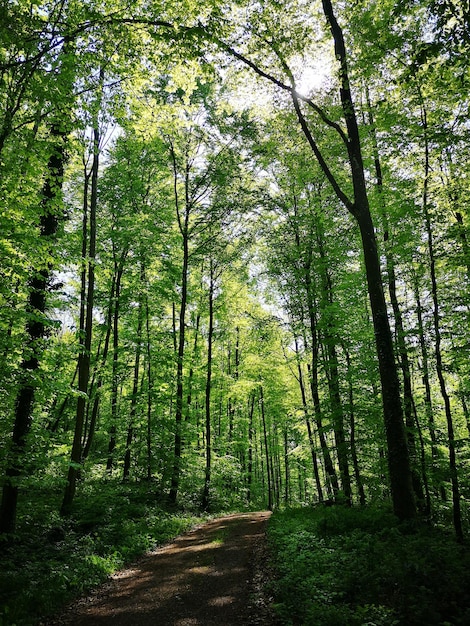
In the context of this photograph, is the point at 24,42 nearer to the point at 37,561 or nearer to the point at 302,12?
the point at 302,12

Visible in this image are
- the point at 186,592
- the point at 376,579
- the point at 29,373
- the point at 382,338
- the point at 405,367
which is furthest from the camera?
the point at 405,367

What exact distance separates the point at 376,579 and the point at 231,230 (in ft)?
50.7

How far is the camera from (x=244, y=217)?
17.6 meters

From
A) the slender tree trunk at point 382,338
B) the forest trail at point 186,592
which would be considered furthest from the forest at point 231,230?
the forest trail at point 186,592

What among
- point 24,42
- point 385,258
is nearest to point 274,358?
point 385,258

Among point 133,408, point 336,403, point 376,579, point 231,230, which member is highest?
point 231,230

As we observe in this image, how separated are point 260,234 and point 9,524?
13.6 meters

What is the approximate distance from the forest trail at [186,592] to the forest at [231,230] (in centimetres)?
89

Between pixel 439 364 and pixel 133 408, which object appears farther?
pixel 133 408

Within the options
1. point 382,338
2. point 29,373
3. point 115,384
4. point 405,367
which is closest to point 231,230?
point 115,384

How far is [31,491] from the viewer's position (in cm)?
1354

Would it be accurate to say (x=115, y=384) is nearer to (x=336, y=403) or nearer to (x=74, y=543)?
(x=74, y=543)

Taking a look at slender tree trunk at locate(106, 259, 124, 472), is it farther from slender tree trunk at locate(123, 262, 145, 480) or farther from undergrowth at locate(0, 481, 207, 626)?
undergrowth at locate(0, 481, 207, 626)

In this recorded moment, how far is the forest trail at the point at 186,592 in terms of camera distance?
556cm
